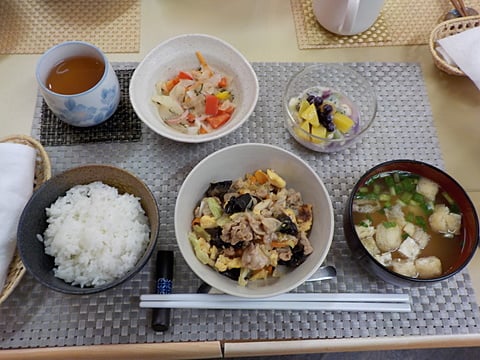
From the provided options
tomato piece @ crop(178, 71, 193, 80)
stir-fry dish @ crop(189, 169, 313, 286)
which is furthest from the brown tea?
stir-fry dish @ crop(189, 169, 313, 286)

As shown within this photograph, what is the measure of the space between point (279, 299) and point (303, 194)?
29cm

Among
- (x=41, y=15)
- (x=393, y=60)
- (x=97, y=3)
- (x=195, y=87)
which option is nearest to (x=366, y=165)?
(x=393, y=60)

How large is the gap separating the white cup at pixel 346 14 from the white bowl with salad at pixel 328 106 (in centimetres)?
17

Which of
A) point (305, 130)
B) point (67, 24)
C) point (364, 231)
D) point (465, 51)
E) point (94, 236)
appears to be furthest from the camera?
point (67, 24)

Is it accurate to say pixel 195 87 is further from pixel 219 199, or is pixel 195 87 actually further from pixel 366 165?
pixel 366 165

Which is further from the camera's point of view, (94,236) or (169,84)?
(169,84)

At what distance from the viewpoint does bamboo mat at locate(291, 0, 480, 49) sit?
4.98 ft

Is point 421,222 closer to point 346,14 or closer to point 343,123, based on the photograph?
point 343,123

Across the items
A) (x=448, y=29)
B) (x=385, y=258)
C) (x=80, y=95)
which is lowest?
(x=385, y=258)

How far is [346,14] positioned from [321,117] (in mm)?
399

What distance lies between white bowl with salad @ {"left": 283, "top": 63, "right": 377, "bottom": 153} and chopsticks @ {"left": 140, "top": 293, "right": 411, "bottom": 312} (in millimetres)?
457

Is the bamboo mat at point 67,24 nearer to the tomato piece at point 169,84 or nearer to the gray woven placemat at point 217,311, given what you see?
the tomato piece at point 169,84

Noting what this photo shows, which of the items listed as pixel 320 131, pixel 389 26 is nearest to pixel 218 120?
pixel 320 131

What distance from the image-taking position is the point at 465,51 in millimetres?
1374
